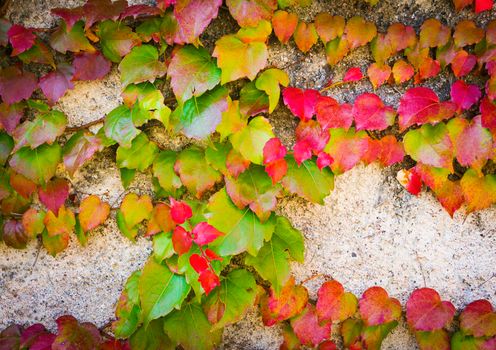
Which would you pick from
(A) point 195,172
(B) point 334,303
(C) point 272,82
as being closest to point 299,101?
(C) point 272,82

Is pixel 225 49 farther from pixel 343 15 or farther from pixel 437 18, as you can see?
pixel 437 18

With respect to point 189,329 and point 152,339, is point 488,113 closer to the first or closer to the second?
point 189,329

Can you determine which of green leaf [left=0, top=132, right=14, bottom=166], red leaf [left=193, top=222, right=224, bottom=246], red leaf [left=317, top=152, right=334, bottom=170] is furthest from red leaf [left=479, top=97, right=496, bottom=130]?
green leaf [left=0, top=132, right=14, bottom=166]

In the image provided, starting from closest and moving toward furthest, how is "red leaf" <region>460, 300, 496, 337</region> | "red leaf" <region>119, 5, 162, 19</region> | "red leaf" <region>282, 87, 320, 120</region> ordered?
"red leaf" <region>119, 5, 162, 19</region>
"red leaf" <region>282, 87, 320, 120</region>
"red leaf" <region>460, 300, 496, 337</region>

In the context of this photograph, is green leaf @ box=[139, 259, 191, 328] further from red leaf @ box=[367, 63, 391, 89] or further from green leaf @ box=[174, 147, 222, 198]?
red leaf @ box=[367, 63, 391, 89]

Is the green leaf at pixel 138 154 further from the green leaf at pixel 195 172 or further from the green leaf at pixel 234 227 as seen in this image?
the green leaf at pixel 234 227
